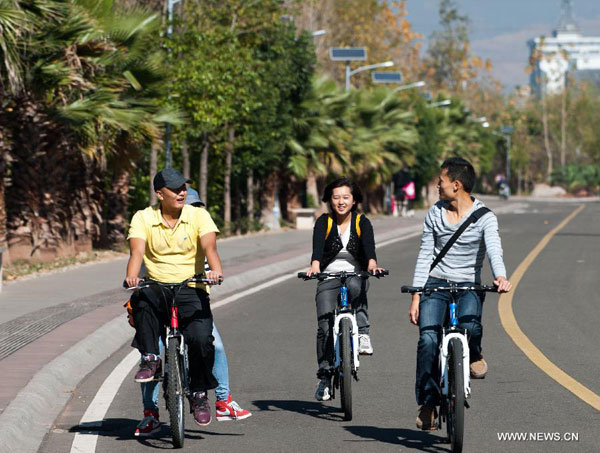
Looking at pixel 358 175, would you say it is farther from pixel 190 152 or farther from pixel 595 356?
pixel 595 356

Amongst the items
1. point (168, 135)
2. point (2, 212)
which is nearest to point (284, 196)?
point (168, 135)

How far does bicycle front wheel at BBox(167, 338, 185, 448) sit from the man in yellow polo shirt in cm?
18

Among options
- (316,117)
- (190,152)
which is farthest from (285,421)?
(316,117)

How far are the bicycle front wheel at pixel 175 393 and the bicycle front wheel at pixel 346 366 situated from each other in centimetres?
135

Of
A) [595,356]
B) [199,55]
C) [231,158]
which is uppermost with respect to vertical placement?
[199,55]

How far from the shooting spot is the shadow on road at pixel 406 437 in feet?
24.5

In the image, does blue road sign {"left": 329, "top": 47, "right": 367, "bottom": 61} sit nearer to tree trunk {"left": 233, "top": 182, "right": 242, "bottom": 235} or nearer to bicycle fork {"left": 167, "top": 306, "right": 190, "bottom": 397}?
tree trunk {"left": 233, "top": 182, "right": 242, "bottom": 235}

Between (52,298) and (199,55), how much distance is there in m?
14.9

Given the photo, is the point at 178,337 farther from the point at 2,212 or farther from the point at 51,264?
the point at 51,264

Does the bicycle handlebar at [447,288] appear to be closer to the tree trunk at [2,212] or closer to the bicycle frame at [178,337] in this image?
the bicycle frame at [178,337]

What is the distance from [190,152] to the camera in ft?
120

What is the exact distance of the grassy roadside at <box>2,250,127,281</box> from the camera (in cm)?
2042

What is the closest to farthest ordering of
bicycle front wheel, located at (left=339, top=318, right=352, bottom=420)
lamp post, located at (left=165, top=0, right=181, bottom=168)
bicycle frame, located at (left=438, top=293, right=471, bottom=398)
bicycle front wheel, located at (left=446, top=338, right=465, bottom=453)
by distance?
1. bicycle front wheel, located at (left=446, top=338, right=465, bottom=453)
2. bicycle frame, located at (left=438, top=293, right=471, bottom=398)
3. bicycle front wheel, located at (left=339, top=318, right=352, bottom=420)
4. lamp post, located at (left=165, top=0, right=181, bottom=168)

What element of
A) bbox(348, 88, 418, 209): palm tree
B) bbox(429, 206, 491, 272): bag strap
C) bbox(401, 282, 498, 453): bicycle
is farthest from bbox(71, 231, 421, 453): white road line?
bbox(348, 88, 418, 209): palm tree
